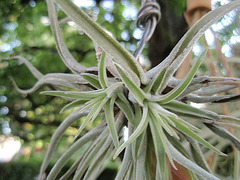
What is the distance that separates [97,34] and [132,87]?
5 cm

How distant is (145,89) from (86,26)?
7cm

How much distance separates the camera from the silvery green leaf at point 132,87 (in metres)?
0.18

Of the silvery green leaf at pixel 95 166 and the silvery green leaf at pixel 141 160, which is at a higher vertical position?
the silvery green leaf at pixel 95 166

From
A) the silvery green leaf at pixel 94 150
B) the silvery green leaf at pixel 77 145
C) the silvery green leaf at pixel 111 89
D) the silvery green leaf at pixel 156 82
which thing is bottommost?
the silvery green leaf at pixel 94 150

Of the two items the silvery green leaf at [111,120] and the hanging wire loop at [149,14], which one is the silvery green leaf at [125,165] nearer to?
the silvery green leaf at [111,120]

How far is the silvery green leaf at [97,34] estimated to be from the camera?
16cm

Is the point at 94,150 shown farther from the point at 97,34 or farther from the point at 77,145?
the point at 97,34

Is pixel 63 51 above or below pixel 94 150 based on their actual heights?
above

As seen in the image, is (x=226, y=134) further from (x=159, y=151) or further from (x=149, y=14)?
(x=149, y=14)

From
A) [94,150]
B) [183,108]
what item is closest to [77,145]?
[94,150]

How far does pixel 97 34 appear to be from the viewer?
169mm

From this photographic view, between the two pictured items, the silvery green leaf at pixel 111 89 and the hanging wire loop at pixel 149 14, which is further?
the hanging wire loop at pixel 149 14

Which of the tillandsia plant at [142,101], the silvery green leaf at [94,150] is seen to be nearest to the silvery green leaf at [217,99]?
the tillandsia plant at [142,101]

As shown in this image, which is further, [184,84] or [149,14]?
[149,14]
